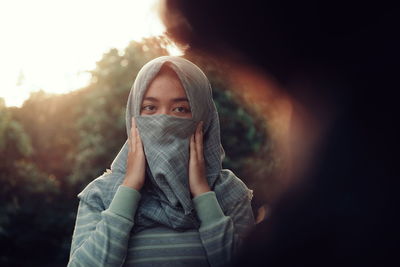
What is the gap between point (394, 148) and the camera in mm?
711

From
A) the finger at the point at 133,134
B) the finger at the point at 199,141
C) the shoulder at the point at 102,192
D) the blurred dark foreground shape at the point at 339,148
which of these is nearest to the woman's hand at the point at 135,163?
the finger at the point at 133,134

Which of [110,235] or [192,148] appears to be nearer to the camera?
[110,235]

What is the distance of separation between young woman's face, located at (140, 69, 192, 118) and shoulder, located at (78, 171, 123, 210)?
29 cm

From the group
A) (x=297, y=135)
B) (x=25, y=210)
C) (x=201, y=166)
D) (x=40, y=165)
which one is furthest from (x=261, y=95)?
(x=40, y=165)

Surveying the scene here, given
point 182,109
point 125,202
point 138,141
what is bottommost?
point 125,202

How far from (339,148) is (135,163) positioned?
1.19 metres

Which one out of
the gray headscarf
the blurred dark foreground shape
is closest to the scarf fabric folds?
the gray headscarf

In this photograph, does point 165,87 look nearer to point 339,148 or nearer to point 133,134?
point 133,134

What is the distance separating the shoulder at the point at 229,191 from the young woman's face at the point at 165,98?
29cm

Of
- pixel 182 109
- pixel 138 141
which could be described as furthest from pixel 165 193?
pixel 182 109

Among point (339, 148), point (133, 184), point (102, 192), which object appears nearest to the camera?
point (339, 148)

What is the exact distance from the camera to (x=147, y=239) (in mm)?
1804

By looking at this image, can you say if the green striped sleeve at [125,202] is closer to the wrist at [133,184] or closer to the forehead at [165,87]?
the wrist at [133,184]

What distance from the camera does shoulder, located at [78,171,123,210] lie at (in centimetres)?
188
